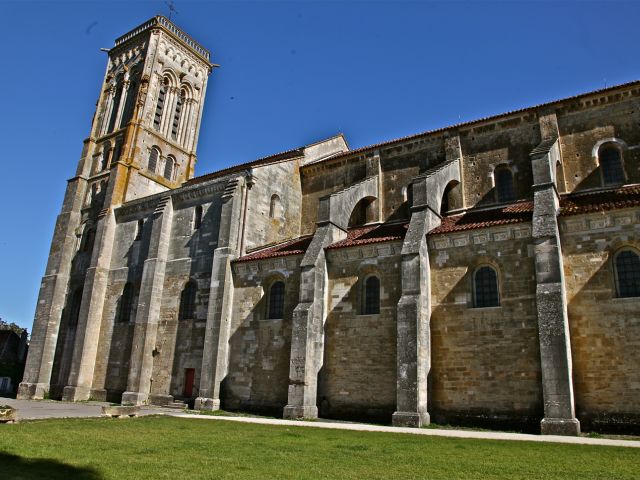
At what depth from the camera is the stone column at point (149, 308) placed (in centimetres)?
2430

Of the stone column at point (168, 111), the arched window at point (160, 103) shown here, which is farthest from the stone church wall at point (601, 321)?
the arched window at point (160, 103)

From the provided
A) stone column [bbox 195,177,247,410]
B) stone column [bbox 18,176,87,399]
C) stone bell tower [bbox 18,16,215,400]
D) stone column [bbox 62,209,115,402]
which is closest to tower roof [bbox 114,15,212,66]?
stone bell tower [bbox 18,16,215,400]

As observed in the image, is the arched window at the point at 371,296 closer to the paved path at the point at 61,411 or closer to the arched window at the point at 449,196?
the arched window at the point at 449,196

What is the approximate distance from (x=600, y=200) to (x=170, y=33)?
105 feet

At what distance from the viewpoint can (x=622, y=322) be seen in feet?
50.0

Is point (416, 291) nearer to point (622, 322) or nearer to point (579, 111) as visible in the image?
point (622, 322)

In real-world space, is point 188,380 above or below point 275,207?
below

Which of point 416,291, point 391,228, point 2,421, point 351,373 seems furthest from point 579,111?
point 2,421

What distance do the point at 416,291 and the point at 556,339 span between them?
15.6 ft

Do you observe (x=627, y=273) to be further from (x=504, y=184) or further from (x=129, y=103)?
(x=129, y=103)

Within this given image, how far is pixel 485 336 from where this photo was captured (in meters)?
17.0

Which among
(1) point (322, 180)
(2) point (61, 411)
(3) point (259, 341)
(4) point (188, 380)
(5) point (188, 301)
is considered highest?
(1) point (322, 180)

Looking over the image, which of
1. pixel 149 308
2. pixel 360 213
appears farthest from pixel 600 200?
pixel 149 308

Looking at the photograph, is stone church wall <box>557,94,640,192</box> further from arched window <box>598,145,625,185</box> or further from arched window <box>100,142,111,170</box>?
arched window <box>100,142,111,170</box>
